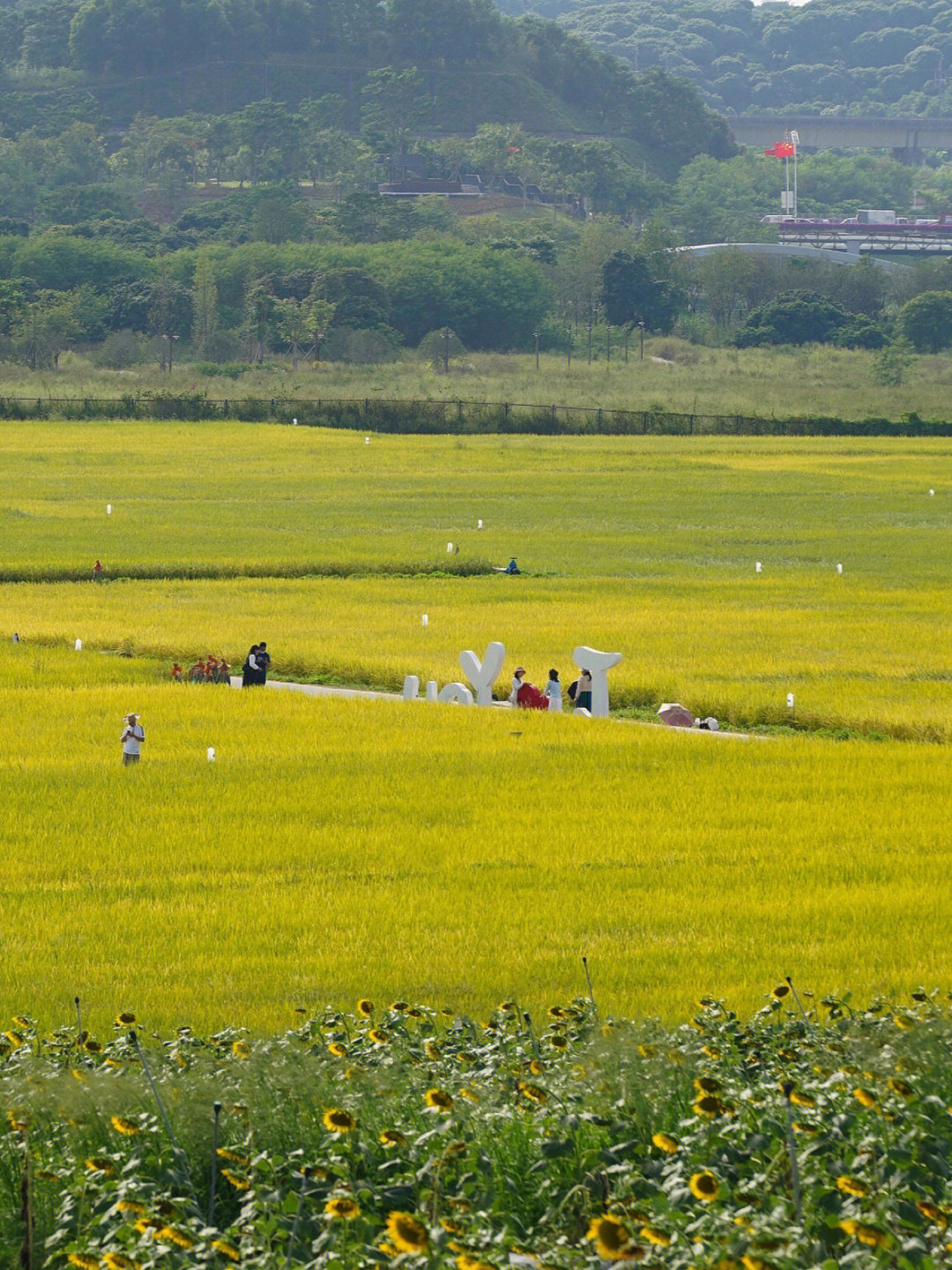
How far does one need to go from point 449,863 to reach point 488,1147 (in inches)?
360

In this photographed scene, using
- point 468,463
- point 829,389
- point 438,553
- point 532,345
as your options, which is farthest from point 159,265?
point 438,553

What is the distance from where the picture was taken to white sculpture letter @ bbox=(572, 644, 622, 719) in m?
27.6

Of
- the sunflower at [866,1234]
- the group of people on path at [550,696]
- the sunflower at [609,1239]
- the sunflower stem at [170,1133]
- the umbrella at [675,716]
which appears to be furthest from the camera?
the group of people on path at [550,696]

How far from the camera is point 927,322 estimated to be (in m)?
143

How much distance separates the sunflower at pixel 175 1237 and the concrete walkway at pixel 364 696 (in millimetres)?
18650

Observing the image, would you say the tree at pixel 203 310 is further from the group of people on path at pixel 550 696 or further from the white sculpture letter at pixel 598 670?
the white sculpture letter at pixel 598 670

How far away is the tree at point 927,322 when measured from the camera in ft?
469

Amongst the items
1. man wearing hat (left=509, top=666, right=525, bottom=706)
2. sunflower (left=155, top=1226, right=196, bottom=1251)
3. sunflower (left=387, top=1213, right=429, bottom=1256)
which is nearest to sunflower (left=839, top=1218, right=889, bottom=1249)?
sunflower (left=387, top=1213, right=429, bottom=1256)

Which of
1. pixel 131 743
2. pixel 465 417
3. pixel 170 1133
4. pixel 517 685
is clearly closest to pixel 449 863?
pixel 131 743

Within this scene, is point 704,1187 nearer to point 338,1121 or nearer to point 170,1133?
point 338,1121

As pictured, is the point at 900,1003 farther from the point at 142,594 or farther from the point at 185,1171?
the point at 142,594

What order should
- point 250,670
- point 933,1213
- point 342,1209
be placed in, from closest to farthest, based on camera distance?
point 342,1209
point 933,1213
point 250,670

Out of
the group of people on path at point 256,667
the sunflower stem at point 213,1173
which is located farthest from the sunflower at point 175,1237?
the group of people on path at point 256,667

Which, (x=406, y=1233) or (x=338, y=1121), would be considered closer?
(x=406, y=1233)
